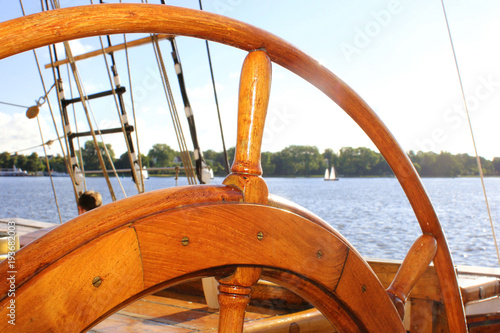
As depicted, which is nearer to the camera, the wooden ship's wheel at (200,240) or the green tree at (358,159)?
the wooden ship's wheel at (200,240)

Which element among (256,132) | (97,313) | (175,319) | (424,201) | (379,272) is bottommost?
(175,319)

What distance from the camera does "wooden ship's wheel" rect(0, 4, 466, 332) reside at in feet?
1.65

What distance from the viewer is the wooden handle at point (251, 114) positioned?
26.5 inches

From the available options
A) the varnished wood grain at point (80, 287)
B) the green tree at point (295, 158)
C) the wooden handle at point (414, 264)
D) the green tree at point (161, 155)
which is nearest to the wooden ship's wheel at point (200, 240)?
the varnished wood grain at point (80, 287)

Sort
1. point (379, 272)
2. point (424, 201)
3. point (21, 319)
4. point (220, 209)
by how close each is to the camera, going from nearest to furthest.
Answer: point (21, 319) → point (220, 209) → point (424, 201) → point (379, 272)

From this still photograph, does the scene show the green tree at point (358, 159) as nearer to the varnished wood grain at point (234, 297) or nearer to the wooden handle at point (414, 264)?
the wooden handle at point (414, 264)

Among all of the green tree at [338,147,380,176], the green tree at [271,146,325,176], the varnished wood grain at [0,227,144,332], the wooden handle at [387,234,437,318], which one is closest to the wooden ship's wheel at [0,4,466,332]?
the varnished wood grain at [0,227,144,332]

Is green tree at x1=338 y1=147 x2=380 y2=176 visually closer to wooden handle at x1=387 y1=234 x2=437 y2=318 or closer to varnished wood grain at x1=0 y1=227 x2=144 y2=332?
wooden handle at x1=387 y1=234 x2=437 y2=318

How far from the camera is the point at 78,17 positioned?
1.79ft

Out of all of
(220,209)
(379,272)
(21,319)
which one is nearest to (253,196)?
(220,209)

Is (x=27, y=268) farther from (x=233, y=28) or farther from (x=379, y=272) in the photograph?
(x=379, y=272)

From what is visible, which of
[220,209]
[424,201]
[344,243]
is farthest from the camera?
[424,201]

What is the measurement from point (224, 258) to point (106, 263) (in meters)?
0.17

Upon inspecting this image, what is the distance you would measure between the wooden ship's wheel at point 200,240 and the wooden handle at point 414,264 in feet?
0.41
